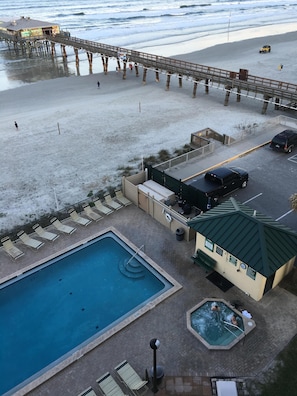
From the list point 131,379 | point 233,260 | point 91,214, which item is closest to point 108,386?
point 131,379

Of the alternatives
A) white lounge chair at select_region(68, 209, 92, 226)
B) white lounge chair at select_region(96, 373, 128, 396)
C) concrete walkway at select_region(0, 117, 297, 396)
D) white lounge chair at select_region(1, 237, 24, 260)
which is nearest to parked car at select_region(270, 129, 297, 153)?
concrete walkway at select_region(0, 117, 297, 396)

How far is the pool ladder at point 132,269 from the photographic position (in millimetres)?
15603

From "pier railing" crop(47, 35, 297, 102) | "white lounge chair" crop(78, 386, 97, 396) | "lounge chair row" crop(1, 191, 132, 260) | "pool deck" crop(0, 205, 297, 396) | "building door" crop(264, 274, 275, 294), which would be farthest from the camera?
"pier railing" crop(47, 35, 297, 102)

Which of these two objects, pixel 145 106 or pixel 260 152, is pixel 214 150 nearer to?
pixel 260 152

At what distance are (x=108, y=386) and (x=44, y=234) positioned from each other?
928 centimetres

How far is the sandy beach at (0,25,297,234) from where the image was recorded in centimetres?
2294

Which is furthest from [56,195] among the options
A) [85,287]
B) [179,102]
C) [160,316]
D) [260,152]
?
[179,102]

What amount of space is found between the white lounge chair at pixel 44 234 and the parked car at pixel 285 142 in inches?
681

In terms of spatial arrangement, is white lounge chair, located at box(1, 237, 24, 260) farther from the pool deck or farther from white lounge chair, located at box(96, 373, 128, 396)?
white lounge chair, located at box(96, 373, 128, 396)

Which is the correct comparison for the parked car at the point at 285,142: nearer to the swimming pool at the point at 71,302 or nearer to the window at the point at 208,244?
the window at the point at 208,244

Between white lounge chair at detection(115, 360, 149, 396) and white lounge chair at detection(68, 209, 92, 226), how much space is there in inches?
342

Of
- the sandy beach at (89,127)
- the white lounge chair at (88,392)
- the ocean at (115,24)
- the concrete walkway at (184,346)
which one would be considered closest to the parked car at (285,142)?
the sandy beach at (89,127)

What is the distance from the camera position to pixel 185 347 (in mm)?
12047

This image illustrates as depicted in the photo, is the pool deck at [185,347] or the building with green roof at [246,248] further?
the building with green roof at [246,248]
